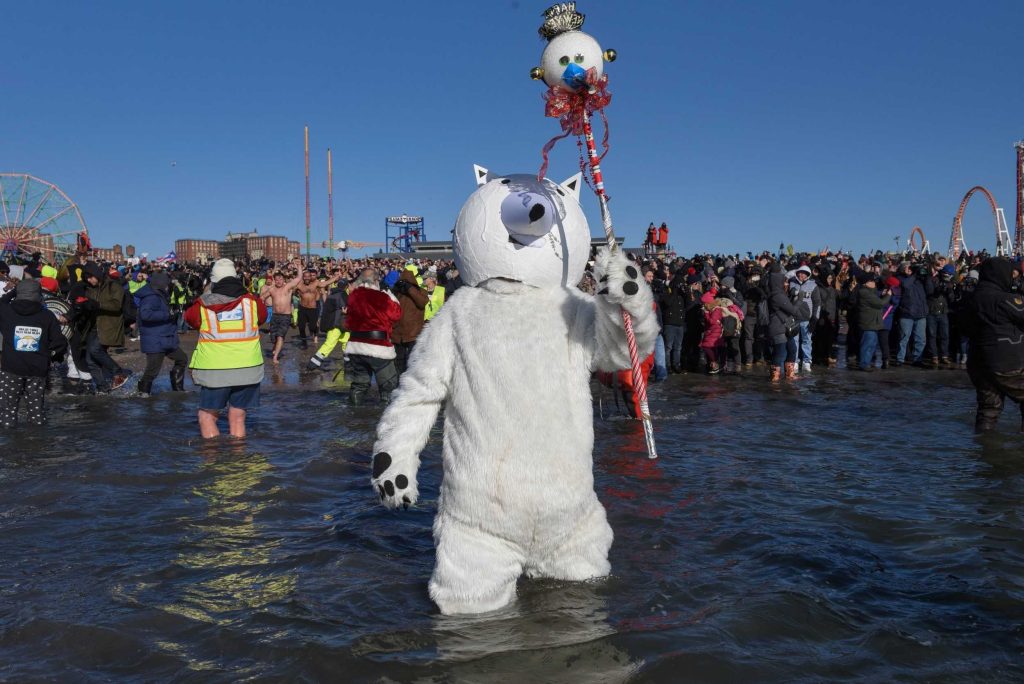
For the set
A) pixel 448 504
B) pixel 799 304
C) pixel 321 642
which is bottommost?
pixel 321 642

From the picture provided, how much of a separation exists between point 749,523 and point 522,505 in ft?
8.12

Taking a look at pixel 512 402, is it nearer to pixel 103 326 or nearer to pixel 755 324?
pixel 103 326

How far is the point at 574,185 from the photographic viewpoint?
395cm

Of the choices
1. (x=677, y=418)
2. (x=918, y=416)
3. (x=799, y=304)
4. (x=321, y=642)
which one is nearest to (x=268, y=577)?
(x=321, y=642)

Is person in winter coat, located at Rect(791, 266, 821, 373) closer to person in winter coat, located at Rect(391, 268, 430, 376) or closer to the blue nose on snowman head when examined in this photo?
person in winter coat, located at Rect(391, 268, 430, 376)

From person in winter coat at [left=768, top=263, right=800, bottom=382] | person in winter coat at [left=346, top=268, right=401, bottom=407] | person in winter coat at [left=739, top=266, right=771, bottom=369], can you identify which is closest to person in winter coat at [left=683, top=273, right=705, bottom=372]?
person in winter coat at [left=739, top=266, right=771, bottom=369]

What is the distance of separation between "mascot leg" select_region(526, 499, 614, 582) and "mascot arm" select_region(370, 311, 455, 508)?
0.65 meters

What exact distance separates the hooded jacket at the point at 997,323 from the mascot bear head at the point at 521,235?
5.46 meters

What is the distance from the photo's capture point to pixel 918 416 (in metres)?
9.15

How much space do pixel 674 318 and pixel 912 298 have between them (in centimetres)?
451

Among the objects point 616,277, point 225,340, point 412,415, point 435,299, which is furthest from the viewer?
point 435,299

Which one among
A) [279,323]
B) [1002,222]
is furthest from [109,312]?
[1002,222]

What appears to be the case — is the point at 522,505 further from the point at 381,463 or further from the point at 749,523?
the point at 749,523

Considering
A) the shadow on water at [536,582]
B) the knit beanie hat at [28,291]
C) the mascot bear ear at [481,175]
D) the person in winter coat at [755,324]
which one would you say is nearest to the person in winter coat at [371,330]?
the shadow on water at [536,582]
